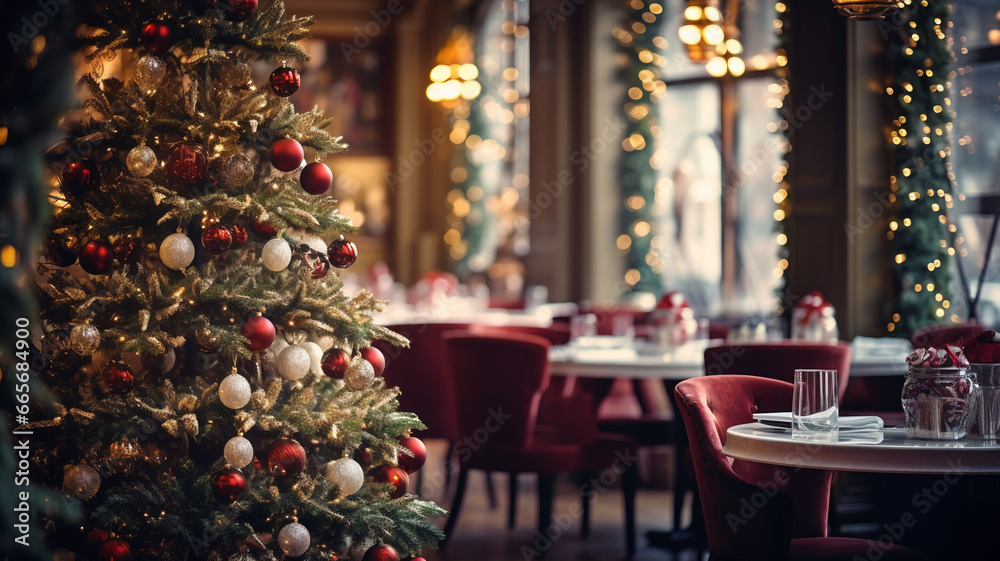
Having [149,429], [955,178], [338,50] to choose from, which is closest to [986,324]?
[955,178]

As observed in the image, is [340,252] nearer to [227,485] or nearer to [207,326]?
[207,326]

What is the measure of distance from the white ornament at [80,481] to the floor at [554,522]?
199 centimetres

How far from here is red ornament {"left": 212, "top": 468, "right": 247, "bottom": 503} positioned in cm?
270

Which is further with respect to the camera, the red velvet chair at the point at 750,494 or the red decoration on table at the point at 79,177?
the red decoration on table at the point at 79,177

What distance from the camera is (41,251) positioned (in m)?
2.96

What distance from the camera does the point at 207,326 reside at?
2.80 metres

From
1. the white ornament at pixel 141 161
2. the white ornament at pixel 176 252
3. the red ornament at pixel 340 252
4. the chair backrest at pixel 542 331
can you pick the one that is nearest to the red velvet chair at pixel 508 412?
the chair backrest at pixel 542 331

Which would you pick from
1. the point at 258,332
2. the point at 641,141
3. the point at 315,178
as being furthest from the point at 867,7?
the point at 641,141

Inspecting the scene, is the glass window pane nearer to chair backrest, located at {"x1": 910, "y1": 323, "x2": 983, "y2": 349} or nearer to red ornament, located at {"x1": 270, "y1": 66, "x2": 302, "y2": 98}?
chair backrest, located at {"x1": 910, "y1": 323, "x2": 983, "y2": 349}

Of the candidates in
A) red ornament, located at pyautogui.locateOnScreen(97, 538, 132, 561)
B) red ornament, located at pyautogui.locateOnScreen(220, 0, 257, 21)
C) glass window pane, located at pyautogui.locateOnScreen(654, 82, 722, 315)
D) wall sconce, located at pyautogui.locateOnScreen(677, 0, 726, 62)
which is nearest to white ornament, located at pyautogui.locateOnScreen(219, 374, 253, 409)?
red ornament, located at pyautogui.locateOnScreen(97, 538, 132, 561)

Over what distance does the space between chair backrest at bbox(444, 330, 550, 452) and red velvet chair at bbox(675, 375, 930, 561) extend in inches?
49.8

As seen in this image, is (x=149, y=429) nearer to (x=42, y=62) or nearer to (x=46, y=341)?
(x=46, y=341)

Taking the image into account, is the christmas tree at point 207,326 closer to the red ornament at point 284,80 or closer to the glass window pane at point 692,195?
the red ornament at point 284,80

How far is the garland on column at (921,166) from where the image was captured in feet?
16.5
